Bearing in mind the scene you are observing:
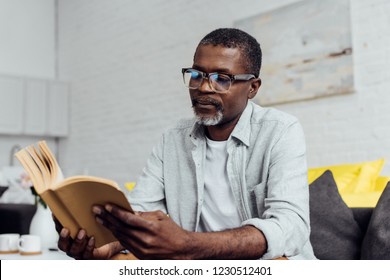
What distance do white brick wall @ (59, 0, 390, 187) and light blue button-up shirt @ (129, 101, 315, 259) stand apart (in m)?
1.87

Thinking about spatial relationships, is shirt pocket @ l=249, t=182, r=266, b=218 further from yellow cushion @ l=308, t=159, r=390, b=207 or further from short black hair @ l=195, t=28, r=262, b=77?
yellow cushion @ l=308, t=159, r=390, b=207

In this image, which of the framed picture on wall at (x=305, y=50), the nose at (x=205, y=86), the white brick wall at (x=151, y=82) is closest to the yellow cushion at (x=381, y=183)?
the white brick wall at (x=151, y=82)

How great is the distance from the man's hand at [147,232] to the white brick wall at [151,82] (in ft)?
8.13

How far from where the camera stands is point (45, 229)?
280 centimetres

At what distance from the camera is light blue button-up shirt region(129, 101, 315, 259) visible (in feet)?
4.64

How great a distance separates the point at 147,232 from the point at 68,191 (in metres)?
0.17

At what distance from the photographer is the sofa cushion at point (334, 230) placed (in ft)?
6.95

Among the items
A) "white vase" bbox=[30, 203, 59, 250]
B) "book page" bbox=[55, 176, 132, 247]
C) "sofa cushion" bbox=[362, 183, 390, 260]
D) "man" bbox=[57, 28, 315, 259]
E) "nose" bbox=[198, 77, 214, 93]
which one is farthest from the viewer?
"white vase" bbox=[30, 203, 59, 250]

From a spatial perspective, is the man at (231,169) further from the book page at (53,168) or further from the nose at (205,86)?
the book page at (53,168)

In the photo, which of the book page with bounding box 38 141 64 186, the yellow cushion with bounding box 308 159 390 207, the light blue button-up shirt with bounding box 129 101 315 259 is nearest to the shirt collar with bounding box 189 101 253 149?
the light blue button-up shirt with bounding box 129 101 315 259
